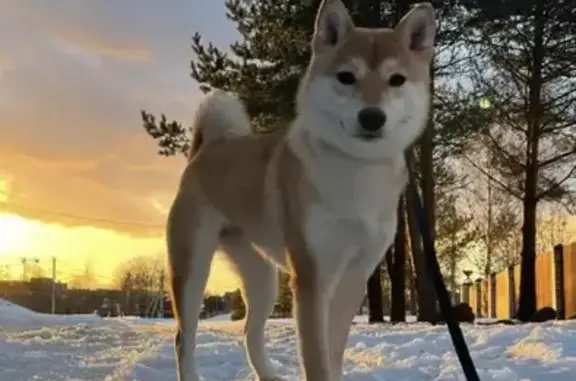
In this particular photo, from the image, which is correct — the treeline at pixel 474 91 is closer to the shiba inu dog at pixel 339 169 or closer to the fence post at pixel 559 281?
the fence post at pixel 559 281

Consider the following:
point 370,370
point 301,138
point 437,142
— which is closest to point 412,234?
point 437,142

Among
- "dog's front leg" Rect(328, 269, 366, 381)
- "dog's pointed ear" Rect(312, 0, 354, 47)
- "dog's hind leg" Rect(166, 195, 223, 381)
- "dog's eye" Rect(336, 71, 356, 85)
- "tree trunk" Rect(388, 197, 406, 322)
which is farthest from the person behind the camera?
"tree trunk" Rect(388, 197, 406, 322)

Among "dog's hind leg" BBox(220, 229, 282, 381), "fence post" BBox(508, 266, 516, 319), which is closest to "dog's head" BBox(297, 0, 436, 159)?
"dog's hind leg" BBox(220, 229, 282, 381)

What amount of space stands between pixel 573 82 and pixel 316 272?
47.7 feet

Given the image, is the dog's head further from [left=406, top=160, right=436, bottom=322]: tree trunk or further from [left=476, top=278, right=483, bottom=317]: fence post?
[left=476, top=278, right=483, bottom=317]: fence post

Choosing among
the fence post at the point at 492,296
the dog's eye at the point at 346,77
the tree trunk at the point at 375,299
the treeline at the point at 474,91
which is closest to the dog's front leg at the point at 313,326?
the dog's eye at the point at 346,77

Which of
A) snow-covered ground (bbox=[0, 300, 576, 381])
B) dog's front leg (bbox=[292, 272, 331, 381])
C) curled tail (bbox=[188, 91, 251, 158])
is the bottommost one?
snow-covered ground (bbox=[0, 300, 576, 381])

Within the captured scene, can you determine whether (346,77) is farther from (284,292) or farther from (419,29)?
(284,292)

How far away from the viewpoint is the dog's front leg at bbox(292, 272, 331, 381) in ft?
11.5

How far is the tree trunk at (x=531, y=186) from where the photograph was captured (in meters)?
16.7

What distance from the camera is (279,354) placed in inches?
252

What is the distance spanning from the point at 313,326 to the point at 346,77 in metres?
0.99

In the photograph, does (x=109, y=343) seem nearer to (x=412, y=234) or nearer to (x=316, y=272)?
(x=316, y=272)

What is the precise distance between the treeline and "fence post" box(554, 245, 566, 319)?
23.0 inches
